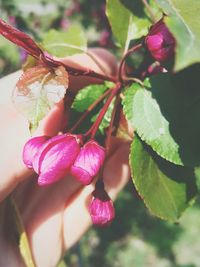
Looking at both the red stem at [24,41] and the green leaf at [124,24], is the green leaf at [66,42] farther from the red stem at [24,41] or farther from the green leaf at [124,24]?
the red stem at [24,41]

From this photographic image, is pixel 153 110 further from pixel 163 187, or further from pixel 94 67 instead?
pixel 94 67

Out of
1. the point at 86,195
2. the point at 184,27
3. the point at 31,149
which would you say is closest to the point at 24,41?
the point at 31,149

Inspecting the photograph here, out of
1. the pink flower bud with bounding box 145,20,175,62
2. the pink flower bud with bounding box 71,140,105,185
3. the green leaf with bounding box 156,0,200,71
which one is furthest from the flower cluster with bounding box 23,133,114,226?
the green leaf with bounding box 156,0,200,71

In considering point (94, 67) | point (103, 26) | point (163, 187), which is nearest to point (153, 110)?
point (163, 187)

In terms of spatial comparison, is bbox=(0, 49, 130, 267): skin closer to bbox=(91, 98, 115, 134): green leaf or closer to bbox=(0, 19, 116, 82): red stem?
bbox=(91, 98, 115, 134): green leaf

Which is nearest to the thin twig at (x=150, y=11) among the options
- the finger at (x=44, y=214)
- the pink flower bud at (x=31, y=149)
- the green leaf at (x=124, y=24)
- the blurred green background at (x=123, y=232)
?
the green leaf at (x=124, y=24)

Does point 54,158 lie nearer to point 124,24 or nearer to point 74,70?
point 74,70

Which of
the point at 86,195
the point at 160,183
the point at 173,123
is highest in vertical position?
the point at 173,123
